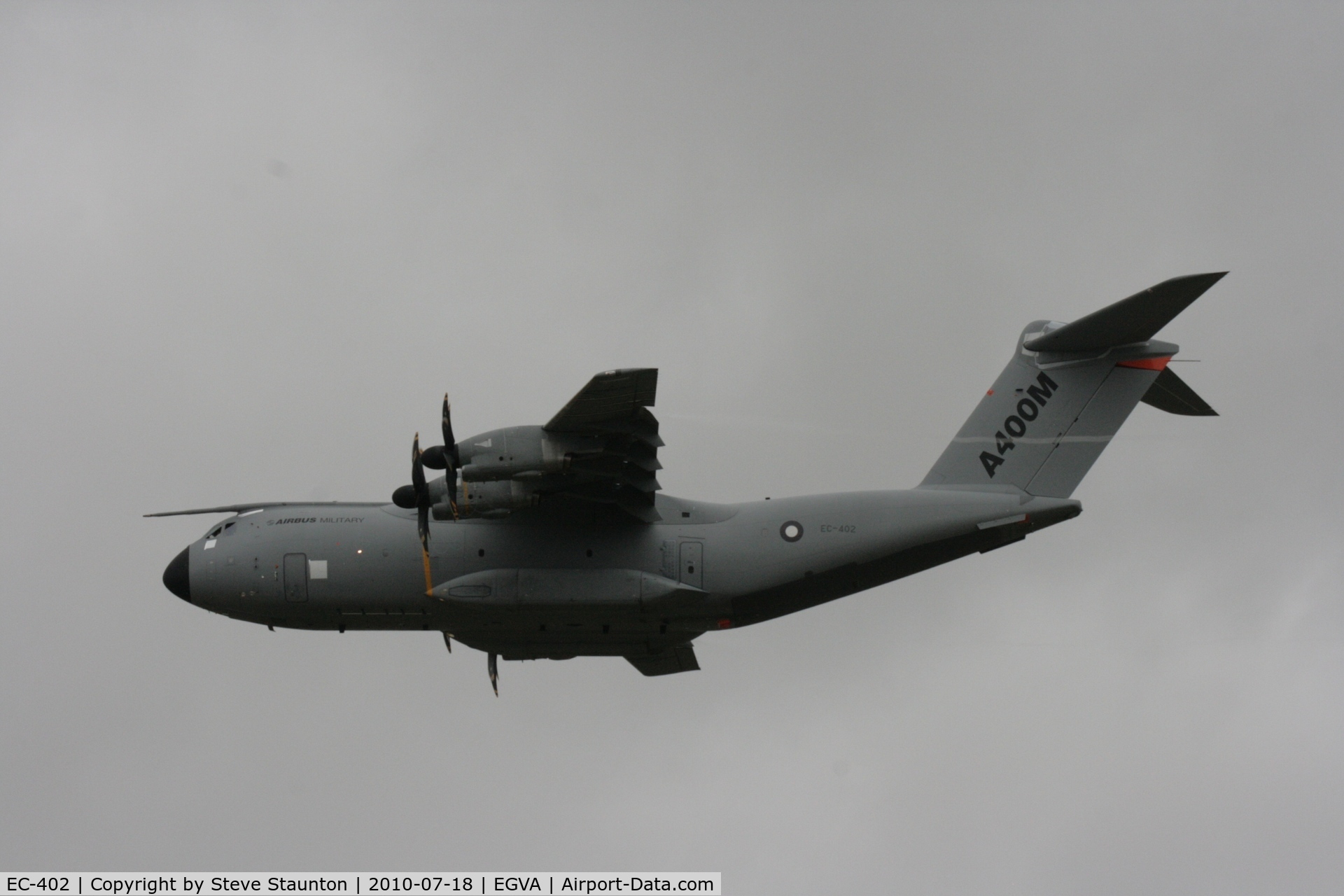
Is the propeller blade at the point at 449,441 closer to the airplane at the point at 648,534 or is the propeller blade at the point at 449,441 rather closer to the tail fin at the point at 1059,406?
the airplane at the point at 648,534

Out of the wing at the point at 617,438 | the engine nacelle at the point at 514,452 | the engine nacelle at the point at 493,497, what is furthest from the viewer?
the engine nacelle at the point at 493,497

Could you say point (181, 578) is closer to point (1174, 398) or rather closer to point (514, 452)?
point (514, 452)

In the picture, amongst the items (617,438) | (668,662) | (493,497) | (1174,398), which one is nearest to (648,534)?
(617,438)

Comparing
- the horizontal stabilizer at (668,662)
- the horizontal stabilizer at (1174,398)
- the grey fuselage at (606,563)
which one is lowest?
the horizontal stabilizer at (668,662)

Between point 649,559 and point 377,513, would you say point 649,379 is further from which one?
point 377,513

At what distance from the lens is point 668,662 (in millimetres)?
21703

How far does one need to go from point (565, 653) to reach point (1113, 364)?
822cm

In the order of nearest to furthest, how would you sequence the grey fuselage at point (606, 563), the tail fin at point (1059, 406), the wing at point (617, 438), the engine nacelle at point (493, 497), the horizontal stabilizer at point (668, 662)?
the wing at point (617, 438), the engine nacelle at point (493, 497), the grey fuselage at point (606, 563), the tail fin at point (1059, 406), the horizontal stabilizer at point (668, 662)

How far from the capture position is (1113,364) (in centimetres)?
2025

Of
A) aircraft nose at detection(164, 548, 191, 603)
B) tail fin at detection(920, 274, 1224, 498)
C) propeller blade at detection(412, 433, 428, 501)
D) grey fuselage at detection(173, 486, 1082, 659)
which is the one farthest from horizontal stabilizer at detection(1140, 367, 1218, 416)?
aircraft nose at detection(164, 548, 191, 603)

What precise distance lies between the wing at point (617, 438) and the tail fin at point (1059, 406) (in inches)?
153

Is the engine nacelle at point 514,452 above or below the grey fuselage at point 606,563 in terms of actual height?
above

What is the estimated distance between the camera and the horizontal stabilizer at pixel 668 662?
21344 millimetres

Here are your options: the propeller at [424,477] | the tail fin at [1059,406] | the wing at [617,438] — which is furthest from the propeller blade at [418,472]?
the tail fin at [1059,406]
